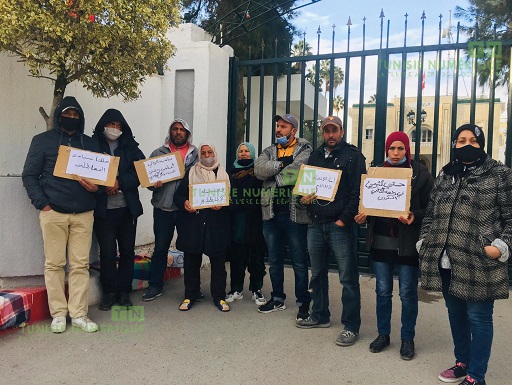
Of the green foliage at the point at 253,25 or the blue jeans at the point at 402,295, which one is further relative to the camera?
the green foliage at the point at 253,25

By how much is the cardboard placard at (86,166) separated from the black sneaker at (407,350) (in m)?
2.76

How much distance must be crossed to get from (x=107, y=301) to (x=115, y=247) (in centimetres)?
55

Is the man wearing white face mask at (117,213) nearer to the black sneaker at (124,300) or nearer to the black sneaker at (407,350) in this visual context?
the black sneaker at (124,300)

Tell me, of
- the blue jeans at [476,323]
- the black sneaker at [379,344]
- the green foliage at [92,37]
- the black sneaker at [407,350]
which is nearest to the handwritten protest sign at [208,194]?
the green foliage at [92,37]

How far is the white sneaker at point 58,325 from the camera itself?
369 cm

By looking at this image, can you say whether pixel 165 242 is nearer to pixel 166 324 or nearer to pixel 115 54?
pixel 166 324

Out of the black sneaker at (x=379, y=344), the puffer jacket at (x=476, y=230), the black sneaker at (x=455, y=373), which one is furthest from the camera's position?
the black sneaker at (x=379, y=344)

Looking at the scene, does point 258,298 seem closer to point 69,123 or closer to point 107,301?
point 107,301

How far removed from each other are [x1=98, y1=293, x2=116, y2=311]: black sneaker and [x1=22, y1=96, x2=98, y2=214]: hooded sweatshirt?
3.32 ft

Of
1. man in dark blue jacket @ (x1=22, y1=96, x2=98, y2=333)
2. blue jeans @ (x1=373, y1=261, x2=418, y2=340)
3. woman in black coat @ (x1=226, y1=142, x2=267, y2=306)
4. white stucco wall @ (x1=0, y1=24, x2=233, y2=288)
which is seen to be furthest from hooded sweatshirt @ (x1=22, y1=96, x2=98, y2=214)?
blue jeans @ (x1=373, y1=261, x2=418, y2=340)

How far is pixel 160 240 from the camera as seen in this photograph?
4574mm

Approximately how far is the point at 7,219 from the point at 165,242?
4.79ft

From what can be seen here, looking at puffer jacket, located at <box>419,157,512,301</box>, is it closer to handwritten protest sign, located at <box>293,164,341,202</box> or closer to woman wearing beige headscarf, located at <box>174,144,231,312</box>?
handwritten protest sign, located at <box>293,164,341,202</box>

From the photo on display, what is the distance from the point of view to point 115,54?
11.8ft
